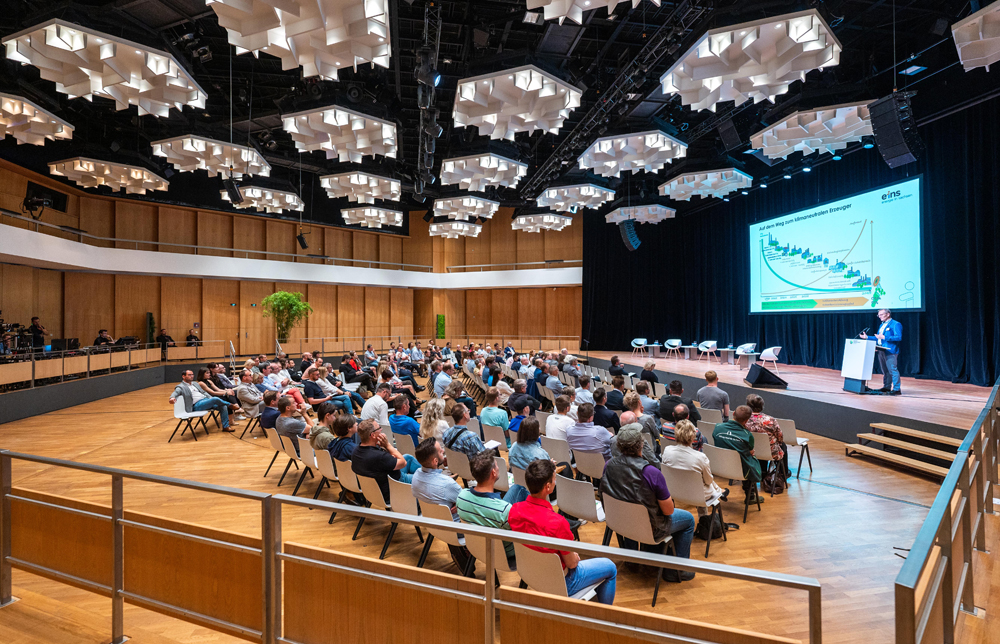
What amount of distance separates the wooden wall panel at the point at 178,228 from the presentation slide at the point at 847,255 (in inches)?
801

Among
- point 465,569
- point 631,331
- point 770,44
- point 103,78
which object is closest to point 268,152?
point 103,78

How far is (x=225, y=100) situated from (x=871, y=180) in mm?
15450

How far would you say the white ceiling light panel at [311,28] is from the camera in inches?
198

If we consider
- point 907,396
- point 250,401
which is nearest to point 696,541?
point 907,396

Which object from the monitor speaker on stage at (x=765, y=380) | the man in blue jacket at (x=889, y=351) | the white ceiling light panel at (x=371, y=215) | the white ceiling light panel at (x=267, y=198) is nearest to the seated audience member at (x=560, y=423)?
the monitor speaker on stage at (x=765, y=380)

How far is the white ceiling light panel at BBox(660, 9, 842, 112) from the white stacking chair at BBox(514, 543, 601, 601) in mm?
6060

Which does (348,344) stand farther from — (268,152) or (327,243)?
(268,152)

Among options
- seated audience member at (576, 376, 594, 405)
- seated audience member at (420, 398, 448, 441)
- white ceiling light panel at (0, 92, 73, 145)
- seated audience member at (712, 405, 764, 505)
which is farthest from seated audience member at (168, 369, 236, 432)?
seated audience member at (712, 405, 764, 505)

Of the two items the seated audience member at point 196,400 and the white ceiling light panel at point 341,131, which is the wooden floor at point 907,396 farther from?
the seated audience member at point 196,400

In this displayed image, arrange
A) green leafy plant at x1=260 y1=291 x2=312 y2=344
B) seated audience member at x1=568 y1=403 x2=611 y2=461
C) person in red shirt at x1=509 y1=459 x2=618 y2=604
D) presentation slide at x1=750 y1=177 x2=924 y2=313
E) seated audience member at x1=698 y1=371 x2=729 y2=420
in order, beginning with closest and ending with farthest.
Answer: person in red shirt at x1=509 y1=459 x2=618 y2=604 < seated audience member at x1=568 y1=403 x2=611 y2=461 < seated audience member at x1=698 y1=371 x2=729 y2=420 < presentation slide at x1=750 y1=177 x2=924 y2=313 < green leafy plant at x1=260 y1=291 x2=312 y2=344

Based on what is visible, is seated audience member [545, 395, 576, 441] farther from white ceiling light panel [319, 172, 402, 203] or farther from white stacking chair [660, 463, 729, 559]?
white ceiling light panel [319, 172, 402, 203]

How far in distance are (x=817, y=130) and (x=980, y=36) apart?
314cm

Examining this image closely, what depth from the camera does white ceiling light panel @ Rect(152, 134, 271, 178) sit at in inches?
367

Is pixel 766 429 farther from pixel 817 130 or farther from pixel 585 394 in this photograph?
pixel 817 130
